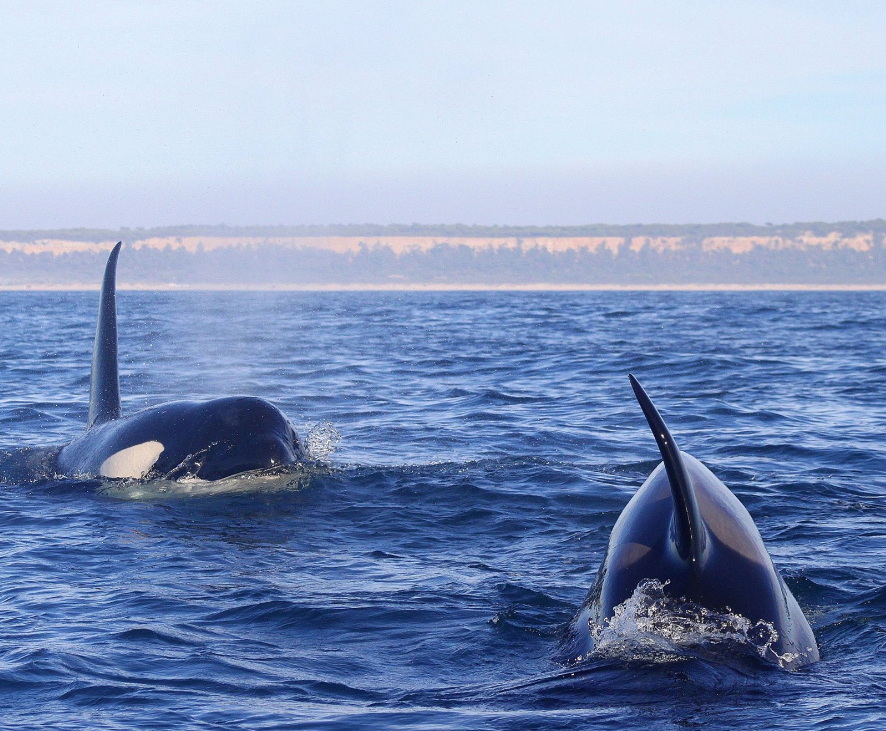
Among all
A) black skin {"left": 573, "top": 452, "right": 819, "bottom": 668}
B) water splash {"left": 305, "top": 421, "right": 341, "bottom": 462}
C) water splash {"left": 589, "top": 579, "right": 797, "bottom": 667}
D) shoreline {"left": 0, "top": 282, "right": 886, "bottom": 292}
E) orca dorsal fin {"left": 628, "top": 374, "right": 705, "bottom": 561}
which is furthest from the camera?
shoreline {"left": 0, "top": 282, "right": 886, "bottom": 292}

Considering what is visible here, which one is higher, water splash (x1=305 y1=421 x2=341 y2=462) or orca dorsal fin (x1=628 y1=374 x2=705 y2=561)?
orca dorsal fin (x1=628 y1=374 x2=705 y2=561)

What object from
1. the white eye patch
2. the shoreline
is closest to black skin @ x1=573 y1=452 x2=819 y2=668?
the white eye patch

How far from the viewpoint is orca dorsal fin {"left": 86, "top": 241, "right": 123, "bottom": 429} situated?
1050 cm

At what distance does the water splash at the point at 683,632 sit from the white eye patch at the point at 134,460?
553 centimetres

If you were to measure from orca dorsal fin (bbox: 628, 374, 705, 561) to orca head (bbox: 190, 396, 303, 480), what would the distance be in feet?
16.2

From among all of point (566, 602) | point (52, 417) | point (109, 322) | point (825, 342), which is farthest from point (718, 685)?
point (825, 342)

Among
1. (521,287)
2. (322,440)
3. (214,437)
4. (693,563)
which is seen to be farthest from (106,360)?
(521,287)

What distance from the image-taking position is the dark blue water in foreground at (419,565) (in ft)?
16.6

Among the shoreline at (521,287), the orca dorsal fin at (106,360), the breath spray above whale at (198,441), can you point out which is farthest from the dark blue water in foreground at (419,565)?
the shoreline at (521,287)

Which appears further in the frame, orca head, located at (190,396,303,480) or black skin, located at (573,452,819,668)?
orca head, located at (190,396,303,480)

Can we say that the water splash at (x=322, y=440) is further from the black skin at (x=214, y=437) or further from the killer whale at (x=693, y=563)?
the killer whale at (x=693, y=563)

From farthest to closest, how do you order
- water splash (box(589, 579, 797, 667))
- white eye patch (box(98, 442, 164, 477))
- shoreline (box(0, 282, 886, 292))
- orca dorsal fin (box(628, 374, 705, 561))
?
shoreline (box(0, 282, 886, 292)) < white eye patch (box(98, 442, 164, 477)) < water splash (box(589, 579, 797, 667)) < orca dorsal fin (box(628, 374, 705, 561))

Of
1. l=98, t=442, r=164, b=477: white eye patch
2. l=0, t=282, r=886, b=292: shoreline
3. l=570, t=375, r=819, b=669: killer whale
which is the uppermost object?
l=570, t=375, r=819, b=669: killer whale

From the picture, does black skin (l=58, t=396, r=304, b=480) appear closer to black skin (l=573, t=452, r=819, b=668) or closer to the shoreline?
black skin (l=573, t=452, r=819, b=668)
